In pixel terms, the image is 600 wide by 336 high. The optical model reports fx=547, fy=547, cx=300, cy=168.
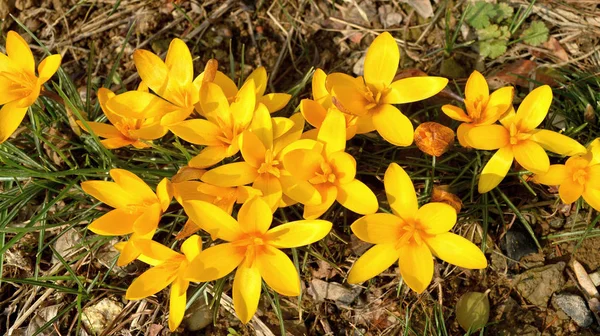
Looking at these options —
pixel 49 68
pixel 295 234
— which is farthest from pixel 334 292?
pixel 49 68

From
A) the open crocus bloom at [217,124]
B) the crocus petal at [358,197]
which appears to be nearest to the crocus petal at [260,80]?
the open crocus bloom at [217,124]

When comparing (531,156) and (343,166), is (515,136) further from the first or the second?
(343,166)

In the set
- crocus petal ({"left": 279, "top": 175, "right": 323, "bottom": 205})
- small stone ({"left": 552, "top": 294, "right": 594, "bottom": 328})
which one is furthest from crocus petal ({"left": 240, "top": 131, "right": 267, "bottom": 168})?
small stone ({"left": 552, "top": 294, "right": 594, "bottom": 328})

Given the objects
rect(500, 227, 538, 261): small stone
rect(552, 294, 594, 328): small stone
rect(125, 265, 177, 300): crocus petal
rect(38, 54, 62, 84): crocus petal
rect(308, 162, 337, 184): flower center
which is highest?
rect(38, 54, 62, 84): crocus petal

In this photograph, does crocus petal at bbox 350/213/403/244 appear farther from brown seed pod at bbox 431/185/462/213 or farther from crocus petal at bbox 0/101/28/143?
crocus petal at bbox 0/101/28/143

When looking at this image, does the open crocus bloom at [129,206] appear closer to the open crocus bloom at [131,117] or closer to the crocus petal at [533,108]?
the open crocus bloom at [131,117]

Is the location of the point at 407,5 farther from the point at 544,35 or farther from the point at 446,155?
the point at 446,155

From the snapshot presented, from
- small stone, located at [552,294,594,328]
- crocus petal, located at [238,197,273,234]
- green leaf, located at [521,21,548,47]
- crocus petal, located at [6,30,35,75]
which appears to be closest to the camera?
crocus petal, located at [238,197,273,234]
